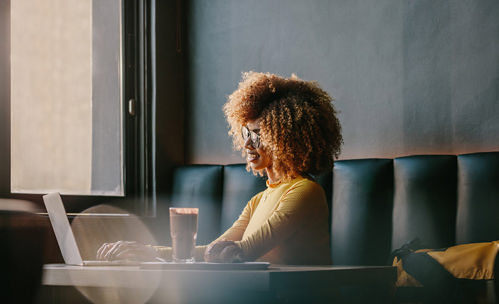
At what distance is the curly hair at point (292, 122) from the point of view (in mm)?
1962

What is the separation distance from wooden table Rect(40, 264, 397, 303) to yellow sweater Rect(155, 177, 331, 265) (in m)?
0.21

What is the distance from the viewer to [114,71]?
3.17 m

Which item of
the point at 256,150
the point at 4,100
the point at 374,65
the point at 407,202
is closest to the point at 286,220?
the point at 256,150

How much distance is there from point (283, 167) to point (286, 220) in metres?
0.32

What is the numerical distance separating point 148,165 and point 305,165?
1.42 meters

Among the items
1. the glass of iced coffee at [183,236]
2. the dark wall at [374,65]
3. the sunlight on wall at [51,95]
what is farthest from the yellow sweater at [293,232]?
the sunlight on wall at [51,95]

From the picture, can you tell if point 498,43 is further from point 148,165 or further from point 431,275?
point 148,165

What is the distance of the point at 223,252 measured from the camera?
1.49 meters

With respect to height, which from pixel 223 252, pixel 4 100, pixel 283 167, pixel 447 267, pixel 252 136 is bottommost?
pixel 447 267

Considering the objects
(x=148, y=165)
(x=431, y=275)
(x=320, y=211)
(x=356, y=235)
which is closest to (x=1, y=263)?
(x=320, y=211)

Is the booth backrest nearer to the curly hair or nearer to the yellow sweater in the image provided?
the curly hair

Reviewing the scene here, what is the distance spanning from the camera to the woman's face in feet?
6.68

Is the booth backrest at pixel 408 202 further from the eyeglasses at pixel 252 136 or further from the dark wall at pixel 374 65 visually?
the eyeglasses at pixel 252 136

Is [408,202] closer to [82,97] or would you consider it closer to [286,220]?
[286,220]
